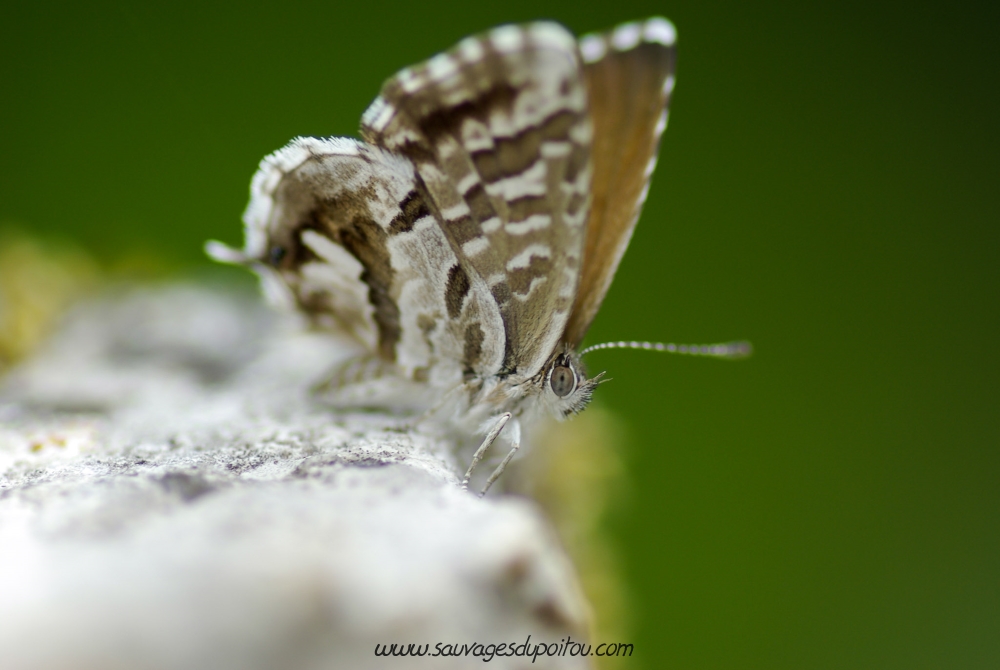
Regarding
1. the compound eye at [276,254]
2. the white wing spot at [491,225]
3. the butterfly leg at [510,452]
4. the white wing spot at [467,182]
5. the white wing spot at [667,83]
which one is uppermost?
the white wing spot at [667,83]

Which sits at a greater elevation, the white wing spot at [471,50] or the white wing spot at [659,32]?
the white wing spot at [659,32]

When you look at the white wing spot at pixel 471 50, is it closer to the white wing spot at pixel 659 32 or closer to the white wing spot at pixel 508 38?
the white wing spot at pixel 508 38

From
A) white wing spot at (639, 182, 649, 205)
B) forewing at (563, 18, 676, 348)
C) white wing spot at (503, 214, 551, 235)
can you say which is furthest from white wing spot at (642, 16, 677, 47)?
white wing spot at (503, 214, 551, 235)

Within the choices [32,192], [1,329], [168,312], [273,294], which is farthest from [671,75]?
[32,192]

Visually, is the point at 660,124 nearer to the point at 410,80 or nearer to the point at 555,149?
the point at 555,149

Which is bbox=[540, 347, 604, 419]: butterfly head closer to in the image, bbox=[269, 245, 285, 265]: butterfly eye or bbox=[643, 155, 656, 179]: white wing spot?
bbox=[643, 155, 656, 179]: white wing spot

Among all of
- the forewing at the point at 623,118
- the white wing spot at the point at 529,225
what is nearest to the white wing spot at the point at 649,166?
the forewing at the point at 623,118

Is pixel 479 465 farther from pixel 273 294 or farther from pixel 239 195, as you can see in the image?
pixel 239 195
